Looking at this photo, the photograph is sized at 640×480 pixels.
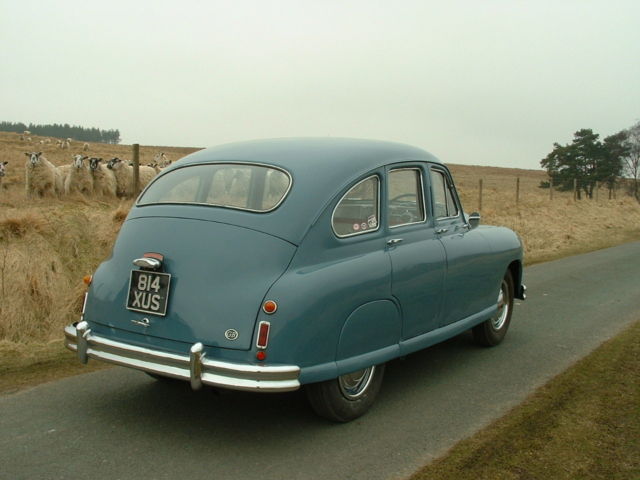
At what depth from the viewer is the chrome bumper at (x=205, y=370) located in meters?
3.79

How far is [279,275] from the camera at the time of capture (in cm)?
408

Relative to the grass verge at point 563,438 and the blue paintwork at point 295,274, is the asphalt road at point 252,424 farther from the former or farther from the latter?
the blue paintwork at point 295,274

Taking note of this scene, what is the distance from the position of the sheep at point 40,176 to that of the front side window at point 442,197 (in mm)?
14823

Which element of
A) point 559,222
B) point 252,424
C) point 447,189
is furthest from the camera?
point 559,222

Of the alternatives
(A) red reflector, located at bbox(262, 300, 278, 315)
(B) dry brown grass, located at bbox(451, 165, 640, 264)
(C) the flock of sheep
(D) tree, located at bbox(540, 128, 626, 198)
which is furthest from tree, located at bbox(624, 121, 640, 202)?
(A) red reflector, located at bbox(262, 300, 278, 315)

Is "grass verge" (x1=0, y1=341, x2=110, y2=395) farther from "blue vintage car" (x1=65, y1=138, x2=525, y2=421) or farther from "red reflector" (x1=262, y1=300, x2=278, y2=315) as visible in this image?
"red reflector" (x1=262, y1=300, x2=278, y2=315)

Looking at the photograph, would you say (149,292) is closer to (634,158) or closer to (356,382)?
(356,382)

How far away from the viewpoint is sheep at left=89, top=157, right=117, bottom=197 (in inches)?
790

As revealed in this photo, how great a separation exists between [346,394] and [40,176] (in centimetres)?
1662

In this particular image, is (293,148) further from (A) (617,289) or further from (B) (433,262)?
(A) (617,289)

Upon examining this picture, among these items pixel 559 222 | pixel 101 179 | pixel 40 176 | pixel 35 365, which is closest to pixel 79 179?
pixel 101 179

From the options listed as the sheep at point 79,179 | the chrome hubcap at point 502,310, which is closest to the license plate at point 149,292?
the chrome hubcap at point 502,310

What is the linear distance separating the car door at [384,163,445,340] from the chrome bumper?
1193 millimetres

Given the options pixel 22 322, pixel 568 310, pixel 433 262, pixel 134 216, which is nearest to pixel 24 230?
pixel 22 322
